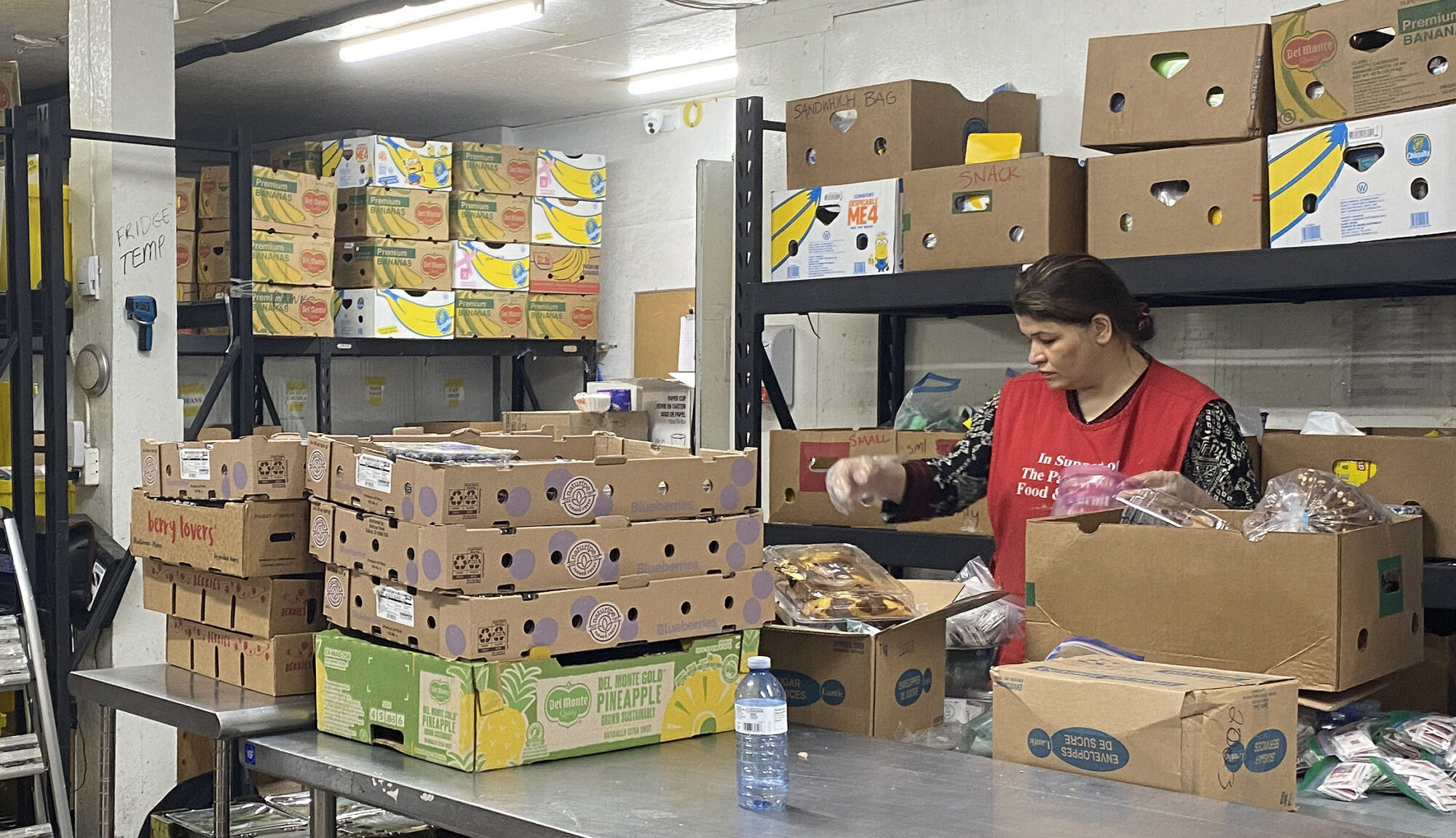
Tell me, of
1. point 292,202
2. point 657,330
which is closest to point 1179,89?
point 292,202

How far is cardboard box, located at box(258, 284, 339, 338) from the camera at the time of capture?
22.0ft

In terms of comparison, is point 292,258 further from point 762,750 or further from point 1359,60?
point 762,750

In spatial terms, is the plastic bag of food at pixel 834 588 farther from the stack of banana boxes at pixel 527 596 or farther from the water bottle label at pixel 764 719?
the water bottle label at pixel 764 719

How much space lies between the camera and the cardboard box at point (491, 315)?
7352 mm

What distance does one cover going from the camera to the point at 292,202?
21.8 feet

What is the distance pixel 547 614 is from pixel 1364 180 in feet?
6.13

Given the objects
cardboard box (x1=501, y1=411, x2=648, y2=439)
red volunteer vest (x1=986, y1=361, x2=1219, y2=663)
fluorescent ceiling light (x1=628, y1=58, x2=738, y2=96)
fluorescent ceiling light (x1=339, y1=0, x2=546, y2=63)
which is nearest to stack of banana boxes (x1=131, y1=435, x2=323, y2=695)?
red volunteer vest (x1=986, y1=361, x2=1219, y2=663)

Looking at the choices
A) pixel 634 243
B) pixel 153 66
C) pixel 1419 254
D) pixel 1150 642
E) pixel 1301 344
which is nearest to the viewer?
pixel 1150 642

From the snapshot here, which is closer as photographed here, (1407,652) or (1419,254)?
(1407,652)

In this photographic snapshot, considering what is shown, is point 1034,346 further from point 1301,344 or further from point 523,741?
point 523,741

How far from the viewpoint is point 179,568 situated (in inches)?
99.7

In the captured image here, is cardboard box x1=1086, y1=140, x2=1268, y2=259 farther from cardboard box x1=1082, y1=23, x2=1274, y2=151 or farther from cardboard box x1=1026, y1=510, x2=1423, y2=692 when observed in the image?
cardboard box x1=1026, y1=510, x2=1423, y2=692

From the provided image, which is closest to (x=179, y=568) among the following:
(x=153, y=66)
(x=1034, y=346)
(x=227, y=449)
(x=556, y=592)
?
(x=227, y=449)

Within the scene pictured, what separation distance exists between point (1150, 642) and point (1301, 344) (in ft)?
5.25
